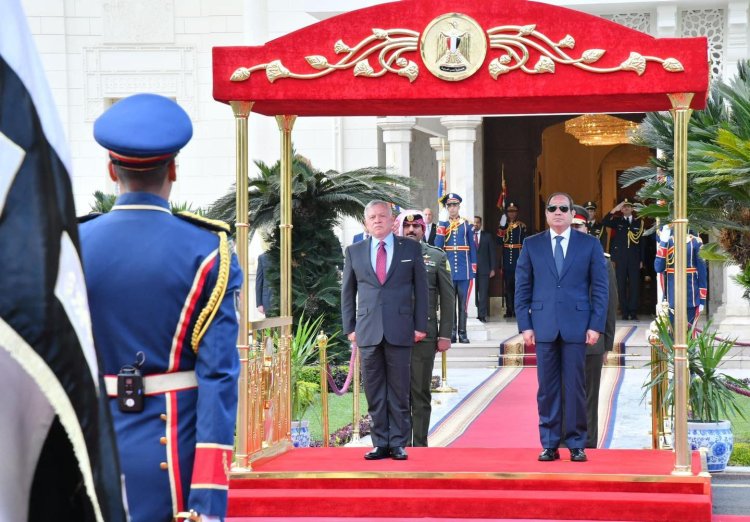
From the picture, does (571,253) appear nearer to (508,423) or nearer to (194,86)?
(508,423)

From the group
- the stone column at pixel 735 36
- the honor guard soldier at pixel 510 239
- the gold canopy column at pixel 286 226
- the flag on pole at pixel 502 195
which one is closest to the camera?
the gold canopy column at pixel 286 226

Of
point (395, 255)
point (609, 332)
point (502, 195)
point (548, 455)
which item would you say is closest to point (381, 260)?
point (395, 255)

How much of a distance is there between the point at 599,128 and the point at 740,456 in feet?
41.0

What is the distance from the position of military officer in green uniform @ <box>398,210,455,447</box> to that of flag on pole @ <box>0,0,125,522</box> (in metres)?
7.39

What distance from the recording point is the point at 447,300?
914 cm

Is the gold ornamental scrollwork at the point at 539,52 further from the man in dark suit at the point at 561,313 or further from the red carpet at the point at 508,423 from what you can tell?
the red carpet at the point at 508,423

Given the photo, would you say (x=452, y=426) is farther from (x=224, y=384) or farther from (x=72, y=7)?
(x=72, y=7)

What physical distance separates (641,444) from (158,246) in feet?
25.3

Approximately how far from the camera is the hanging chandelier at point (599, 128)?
2139 cm

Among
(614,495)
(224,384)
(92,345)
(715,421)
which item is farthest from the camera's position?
(715,421)

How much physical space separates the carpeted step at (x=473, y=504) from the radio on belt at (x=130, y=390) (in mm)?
4106

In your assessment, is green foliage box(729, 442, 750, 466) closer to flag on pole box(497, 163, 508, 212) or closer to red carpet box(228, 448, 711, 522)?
red carpet box(228, 448, 711, 522)

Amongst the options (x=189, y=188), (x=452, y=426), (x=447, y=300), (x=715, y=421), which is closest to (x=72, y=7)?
(x=189, y=188)

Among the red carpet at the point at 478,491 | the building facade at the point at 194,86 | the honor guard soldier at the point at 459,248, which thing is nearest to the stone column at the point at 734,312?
the building facade at the point at 194,86
